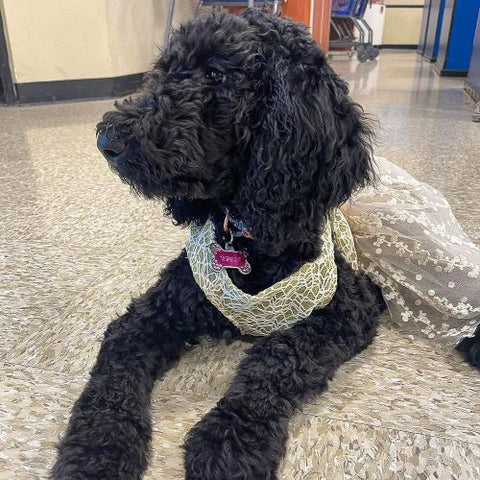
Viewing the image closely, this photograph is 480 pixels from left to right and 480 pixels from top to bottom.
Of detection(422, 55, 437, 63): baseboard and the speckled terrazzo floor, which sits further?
detection(422, 55, 437, 63): baseboard

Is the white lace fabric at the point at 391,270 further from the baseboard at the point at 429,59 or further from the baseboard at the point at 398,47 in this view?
the baseboard at the point at 398,47

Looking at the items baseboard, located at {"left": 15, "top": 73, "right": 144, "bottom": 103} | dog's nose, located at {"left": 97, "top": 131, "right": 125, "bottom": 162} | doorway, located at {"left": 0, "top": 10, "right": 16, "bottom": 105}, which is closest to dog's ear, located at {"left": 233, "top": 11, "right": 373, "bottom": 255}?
dog's nose, located at {"left": 97, "top": 131, "right": 125, "bottom": 162}

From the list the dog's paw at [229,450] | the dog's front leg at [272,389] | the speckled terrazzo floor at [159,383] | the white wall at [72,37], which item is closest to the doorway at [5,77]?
the white wall at [72,37]

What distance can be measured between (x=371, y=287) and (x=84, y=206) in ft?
4.44

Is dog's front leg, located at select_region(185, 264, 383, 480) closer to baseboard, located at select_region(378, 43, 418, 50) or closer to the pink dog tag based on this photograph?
the pink dog tag

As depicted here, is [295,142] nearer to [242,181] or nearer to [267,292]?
[242,181]

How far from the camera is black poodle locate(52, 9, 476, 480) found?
842 mm

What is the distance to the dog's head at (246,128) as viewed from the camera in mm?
854

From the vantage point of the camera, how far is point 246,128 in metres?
0.91

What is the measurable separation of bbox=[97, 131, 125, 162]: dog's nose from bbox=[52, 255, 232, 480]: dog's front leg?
1.27 ft

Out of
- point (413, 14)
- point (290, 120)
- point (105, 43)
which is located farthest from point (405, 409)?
point (413, 14)

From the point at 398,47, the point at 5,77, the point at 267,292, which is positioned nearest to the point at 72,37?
the point at 5,77

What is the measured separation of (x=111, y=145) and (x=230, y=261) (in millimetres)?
359

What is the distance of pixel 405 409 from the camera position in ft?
3.38
